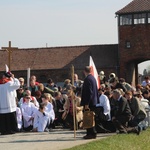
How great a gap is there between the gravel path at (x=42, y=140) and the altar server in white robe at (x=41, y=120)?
625mm

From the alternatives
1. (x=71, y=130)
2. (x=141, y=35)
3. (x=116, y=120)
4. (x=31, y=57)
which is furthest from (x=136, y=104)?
(x=31, y=57)

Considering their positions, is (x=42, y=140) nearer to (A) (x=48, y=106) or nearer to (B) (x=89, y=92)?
(B) (x=89, y=92)

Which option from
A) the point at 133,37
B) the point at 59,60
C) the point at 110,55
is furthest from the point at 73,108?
the point at 59,60

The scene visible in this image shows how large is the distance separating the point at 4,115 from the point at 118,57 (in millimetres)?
42426

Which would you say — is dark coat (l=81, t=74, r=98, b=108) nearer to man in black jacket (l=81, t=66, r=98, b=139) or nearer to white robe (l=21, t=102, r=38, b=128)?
man in black jacket (l=81, t=66, r=98, b=139)

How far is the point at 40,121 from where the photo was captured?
18.2 m

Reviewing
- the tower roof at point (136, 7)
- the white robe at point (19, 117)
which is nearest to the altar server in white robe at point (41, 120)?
the white robe at point (19, 117)

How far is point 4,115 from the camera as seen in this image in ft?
56.6

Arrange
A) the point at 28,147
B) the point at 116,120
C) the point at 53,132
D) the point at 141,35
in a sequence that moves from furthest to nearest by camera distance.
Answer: the point at 141,35 → the point at 53,132 → the point at 116,120 → the point at 28,147

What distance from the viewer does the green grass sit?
523 inches

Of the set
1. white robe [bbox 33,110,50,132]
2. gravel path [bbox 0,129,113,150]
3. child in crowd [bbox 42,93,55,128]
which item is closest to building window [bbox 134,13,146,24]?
child in crowd [bbox 42,93,55,128]

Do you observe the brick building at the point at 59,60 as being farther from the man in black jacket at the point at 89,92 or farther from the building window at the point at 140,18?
the man in black jacket at the point at 89,92

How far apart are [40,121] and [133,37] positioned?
4117 cm

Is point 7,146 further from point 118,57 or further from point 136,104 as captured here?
point 118,57
